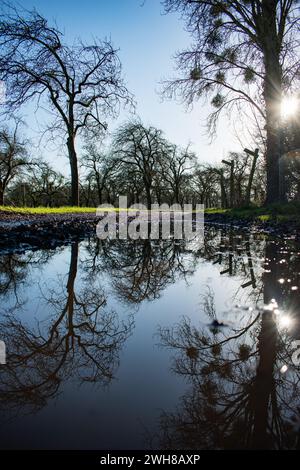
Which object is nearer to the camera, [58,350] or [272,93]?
[58,350]

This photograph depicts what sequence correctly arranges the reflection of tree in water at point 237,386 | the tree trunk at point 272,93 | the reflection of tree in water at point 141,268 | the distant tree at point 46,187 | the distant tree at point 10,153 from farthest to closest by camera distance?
1. the distant tree at point 46,187
2. the distant tree at point 10,153
3. the tree trunk at point 272,93
4. the reflection of tree in water at point 141,268
5. the reflection of tree in water at point 237,386

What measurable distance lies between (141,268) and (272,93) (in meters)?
11.1

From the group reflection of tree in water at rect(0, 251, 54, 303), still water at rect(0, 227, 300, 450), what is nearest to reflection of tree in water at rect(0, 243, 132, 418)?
still water at rect(0, 227, 300, 450)

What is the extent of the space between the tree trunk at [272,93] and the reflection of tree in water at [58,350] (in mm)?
11060

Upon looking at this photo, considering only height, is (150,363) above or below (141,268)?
below

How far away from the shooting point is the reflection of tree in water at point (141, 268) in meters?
2.42

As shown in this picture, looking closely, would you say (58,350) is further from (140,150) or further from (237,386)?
(140,150)

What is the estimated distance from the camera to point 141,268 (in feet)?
10.8

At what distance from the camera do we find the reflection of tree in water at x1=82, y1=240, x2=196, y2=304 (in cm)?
242

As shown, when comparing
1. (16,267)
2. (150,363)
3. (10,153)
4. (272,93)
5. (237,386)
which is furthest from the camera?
(10,153)

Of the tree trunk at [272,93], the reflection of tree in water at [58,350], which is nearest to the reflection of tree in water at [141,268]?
the reflection of tree in water at [58,350]

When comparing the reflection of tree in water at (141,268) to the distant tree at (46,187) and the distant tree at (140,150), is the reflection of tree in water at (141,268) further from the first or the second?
the distant tree at (46,187)

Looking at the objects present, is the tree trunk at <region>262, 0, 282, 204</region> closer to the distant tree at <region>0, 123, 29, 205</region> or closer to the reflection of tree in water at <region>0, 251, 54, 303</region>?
the reflection of tree in water at <region>0, 251, 54, 303</region>

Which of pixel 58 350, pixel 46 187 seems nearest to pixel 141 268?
pixel 58 350
